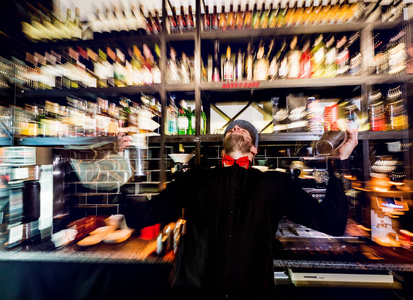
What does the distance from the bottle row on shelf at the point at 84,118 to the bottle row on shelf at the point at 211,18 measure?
0.71 m

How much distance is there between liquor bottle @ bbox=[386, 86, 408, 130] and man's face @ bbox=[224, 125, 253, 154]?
1382 mm

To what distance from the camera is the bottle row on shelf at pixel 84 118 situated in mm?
2080

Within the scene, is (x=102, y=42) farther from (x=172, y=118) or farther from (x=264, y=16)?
(x=264, y=16)

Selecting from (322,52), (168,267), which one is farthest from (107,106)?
(322,52)

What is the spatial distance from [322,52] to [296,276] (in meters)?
1.98

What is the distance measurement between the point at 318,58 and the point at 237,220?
1716 millimetres

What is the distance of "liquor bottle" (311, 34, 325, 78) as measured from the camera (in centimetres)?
184

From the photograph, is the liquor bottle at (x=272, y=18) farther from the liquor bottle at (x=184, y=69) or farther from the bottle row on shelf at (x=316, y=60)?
the liquor bottle at (x=184, y=69)

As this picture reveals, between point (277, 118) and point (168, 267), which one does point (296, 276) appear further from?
point (277, 118)

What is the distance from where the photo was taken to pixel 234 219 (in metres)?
1.24

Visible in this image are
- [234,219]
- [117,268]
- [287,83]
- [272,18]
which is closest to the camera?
[234,219]

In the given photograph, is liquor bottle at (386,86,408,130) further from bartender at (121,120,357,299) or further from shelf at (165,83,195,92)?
shelf at (165,83,195,92)

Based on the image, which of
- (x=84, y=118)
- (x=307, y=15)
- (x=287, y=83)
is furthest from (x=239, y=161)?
(x=84, y=118)

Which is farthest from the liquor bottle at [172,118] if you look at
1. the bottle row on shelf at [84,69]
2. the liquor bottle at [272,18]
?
the liquor bottle at [272,18]
